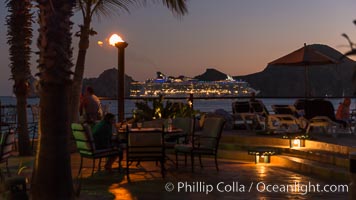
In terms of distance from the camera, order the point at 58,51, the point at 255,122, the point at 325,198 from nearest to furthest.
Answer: the point at 58,51
the point at 325,198
the point at 255,122

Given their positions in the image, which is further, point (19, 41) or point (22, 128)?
point (22, 128)

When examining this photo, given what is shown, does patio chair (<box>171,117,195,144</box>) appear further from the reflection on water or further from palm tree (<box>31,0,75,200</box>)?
palm tree (<box>31,0,75,200</box>)

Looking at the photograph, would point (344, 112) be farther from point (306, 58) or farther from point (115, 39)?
point (115, 39)

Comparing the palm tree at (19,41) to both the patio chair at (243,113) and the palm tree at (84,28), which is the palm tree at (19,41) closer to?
the palm tree at (84,28)

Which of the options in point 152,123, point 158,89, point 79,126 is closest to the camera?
point 79,126

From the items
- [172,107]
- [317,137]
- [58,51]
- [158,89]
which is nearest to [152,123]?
[172,107]

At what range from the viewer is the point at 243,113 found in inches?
564

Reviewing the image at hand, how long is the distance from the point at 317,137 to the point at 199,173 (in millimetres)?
3833

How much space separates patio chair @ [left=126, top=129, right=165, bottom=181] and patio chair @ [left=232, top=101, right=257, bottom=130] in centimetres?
625

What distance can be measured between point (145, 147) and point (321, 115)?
578 centimetres

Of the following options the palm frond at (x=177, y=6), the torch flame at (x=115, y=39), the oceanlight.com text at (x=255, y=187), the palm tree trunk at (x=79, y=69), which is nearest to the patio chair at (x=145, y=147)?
the oceanlight.com text at (x=255, y=187)

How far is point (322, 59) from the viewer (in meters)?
13.5

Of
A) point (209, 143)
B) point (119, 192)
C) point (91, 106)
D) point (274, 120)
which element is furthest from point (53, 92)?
point (274, 120)

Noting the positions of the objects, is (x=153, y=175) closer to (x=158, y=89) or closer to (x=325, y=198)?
(x=325, y=198)
